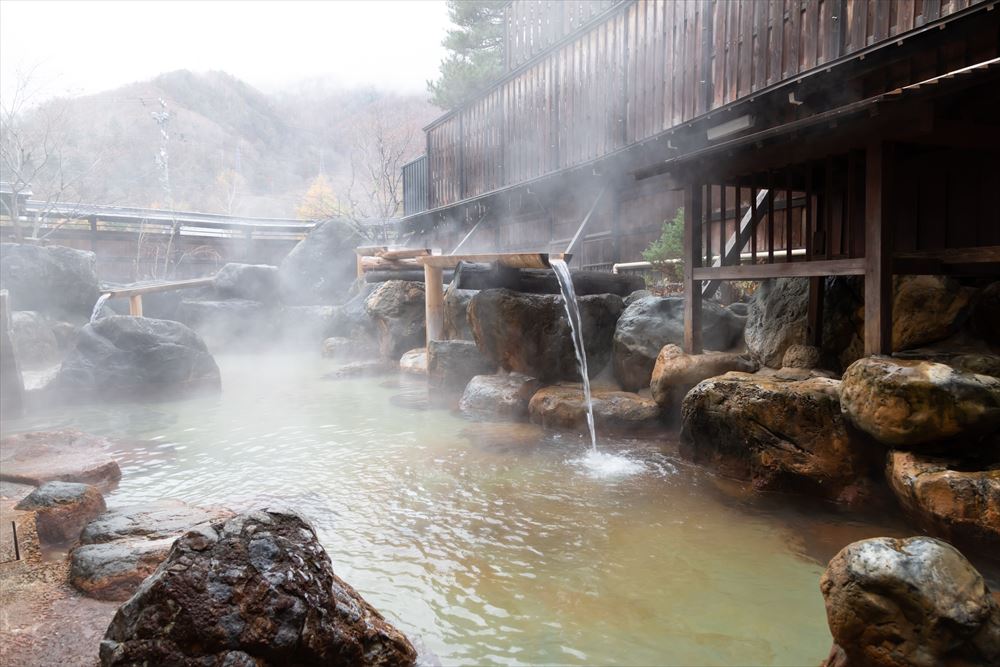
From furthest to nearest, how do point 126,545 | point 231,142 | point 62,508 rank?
point 231,142
point 62,508
point 126,545

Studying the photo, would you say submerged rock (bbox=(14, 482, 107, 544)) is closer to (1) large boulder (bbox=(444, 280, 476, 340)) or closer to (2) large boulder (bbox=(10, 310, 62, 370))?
(1) large boulder (bbox=(444, 280, 476, 340))

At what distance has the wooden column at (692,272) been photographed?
271 inches

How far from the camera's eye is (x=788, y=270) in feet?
19.0

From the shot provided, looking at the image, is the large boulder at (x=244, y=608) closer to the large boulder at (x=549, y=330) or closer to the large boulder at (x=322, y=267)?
the large boulder at (x=549, y=330)

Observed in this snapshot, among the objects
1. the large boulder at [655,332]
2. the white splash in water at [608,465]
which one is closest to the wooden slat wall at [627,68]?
the large boulder at [655,332]

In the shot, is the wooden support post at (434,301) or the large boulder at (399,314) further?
the large boulder at (399,314)

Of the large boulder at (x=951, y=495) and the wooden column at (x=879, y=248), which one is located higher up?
the wooden column at (x=879, y=248)

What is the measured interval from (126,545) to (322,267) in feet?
61.7

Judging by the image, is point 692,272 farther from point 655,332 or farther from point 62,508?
point 62,508

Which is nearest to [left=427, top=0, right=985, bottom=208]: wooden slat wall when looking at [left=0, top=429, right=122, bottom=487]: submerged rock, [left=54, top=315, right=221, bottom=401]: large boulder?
[left=54, top=315, right=221, bottom=401]: large boulder

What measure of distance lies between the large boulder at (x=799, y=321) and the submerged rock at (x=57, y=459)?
7081 millimetres

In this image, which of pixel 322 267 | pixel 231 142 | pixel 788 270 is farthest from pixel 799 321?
pixel 231 142

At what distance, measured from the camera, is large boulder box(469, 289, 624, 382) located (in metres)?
8.74

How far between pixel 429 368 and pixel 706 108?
618 centimetres
